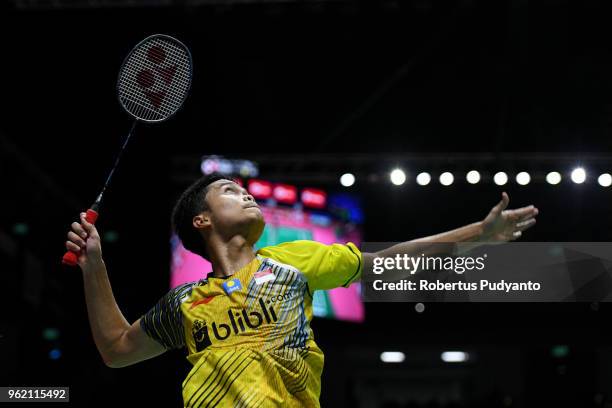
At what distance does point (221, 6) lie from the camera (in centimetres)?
735

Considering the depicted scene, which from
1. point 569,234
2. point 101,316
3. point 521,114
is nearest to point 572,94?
point 521,114

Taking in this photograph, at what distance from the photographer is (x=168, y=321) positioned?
3230 mm

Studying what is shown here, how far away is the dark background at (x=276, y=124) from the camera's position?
771cm

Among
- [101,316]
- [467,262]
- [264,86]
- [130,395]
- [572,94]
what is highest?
[264,86]

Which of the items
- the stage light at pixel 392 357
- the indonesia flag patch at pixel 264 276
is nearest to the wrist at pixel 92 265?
the indonesia flag patch at pixel 264 276

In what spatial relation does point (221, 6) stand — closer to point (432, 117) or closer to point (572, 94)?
point (432, 117)

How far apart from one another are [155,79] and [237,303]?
51.2 inches

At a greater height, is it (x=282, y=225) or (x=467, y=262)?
(x=282, y=225)

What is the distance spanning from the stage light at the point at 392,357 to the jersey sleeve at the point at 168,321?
1226cm

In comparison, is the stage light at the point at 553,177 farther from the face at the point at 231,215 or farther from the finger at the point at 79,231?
the finger at the point at 79,231

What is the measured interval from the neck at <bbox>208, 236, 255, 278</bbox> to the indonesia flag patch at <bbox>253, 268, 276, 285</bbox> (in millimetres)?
124

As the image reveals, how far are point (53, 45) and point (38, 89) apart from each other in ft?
2.11

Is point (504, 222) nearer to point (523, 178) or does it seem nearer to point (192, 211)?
point (192, 211)

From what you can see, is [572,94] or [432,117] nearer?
[572,94]
